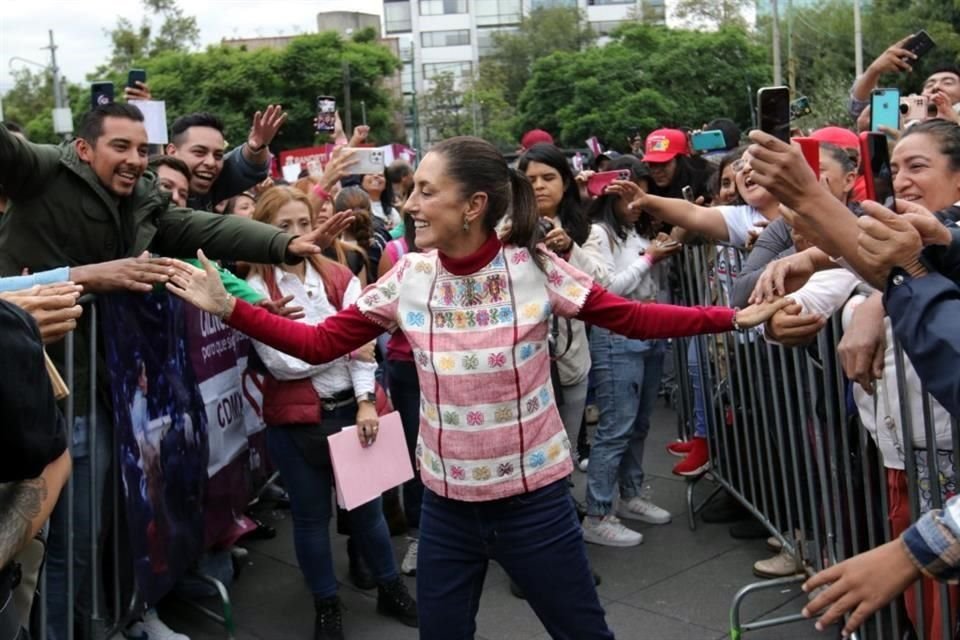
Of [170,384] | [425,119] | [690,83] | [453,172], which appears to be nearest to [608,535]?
[170,384]

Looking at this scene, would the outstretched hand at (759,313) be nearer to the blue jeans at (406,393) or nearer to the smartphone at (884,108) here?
the blue jeans at (406,393)

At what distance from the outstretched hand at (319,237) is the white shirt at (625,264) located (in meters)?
1.59

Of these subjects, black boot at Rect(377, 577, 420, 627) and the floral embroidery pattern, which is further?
black boot at Rect(377, 577, 420, 627)

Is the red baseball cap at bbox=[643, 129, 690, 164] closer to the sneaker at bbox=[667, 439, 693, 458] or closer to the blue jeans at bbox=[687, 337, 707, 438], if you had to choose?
the blue jeans at bbox=[687, 337, 707, 438]

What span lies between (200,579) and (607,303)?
2.51 meters

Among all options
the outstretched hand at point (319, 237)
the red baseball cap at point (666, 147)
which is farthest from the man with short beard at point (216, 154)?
the red baseball cap at point (666, 147)

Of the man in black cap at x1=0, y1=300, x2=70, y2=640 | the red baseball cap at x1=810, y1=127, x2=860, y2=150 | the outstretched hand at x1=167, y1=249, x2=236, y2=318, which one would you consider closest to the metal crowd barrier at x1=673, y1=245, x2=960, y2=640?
the red baseball cap at x1=810, y1=127, x2=860, y2=150

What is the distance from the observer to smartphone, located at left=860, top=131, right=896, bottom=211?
93.9 inches

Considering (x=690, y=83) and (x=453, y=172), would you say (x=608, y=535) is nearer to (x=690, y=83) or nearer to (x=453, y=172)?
(x=453, y=172)

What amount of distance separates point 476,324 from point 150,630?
2281 millimetres

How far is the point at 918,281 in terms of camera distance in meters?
2.14

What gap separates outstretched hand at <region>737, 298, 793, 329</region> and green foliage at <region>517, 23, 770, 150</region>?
48327mm

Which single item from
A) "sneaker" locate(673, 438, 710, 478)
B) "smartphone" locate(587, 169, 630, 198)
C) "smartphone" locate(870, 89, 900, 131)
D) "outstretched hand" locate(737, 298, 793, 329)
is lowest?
"sneaker" locate(673, 438, 710, 478)

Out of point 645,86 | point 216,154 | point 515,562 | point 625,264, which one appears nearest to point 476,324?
point 515,562
